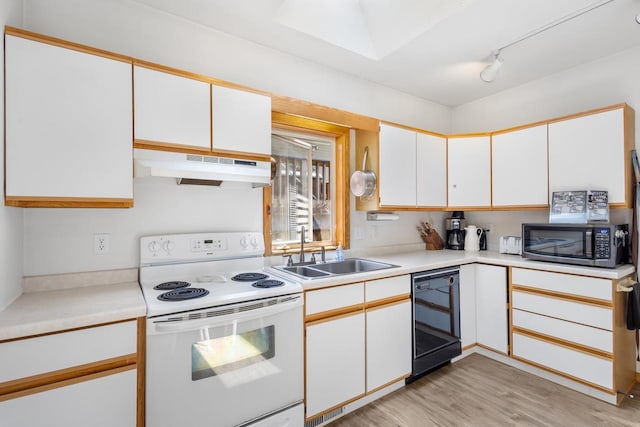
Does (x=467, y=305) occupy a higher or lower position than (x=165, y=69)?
lower

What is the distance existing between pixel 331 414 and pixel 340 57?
105 inches

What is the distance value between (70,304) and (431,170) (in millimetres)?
2969

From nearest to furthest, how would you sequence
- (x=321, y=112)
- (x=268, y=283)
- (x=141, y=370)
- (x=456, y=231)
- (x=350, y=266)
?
→ (x=141, y=370), (x=268, y=283), (x=321, y=112), (x=350, y=266), (x=456, y=231)

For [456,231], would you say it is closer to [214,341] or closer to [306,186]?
[306,186]

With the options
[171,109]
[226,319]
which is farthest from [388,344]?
[171,109]

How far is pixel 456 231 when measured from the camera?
3.48 meters

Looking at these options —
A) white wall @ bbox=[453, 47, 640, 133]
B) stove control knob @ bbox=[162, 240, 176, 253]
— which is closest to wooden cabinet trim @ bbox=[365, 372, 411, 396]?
stove control knob @ bbox=[162, 240, 176, 253]

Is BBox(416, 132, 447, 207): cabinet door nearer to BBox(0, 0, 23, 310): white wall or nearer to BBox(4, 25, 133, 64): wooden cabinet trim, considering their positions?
BBox(4, 25, 133, 64): wooden cabinet trim

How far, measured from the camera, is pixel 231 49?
2.24 metres

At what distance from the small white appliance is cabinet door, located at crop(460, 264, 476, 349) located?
5.53 ft

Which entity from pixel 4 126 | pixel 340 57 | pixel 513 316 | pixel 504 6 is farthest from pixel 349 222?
pixel 4 126

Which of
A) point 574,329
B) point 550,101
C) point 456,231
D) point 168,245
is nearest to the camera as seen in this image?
point 168,245

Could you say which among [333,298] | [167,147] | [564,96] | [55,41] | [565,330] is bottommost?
[565,330]

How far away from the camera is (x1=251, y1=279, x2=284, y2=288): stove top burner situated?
1.76 metres
